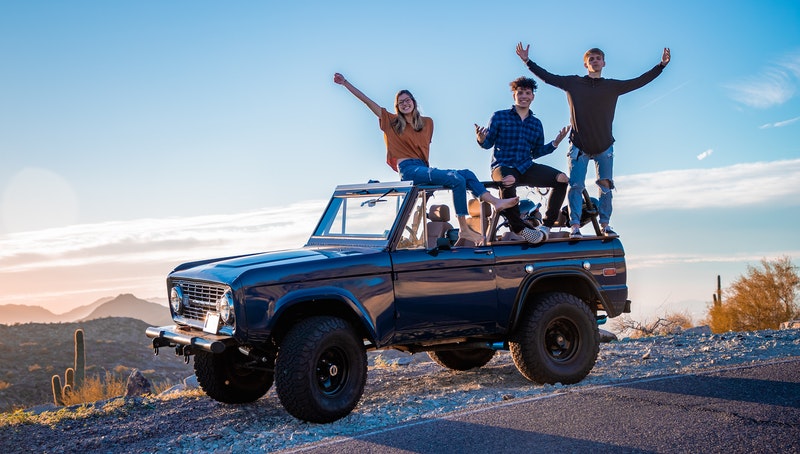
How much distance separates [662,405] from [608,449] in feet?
5.04

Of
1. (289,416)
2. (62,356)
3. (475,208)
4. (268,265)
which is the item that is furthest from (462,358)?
(62,356)

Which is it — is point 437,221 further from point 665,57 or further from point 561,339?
point 665,57

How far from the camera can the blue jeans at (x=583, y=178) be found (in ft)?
31.0

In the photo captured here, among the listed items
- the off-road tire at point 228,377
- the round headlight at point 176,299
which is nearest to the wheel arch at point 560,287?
the off-road tire at point 228,377

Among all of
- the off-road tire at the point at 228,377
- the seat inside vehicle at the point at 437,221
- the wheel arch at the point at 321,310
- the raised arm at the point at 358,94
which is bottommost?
the off-road tire at the point at 228,377

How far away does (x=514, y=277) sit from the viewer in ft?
27.8

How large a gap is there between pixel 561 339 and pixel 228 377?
370 centimetres

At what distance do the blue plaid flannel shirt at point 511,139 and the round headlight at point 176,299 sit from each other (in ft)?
12.8

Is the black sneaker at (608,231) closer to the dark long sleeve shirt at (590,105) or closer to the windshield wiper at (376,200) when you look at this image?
the dark long sleeve shirt at (590,105)

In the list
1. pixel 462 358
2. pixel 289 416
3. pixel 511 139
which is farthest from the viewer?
pixel 462 358

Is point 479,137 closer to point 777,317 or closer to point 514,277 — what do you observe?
point 514,277

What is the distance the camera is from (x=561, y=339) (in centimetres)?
884

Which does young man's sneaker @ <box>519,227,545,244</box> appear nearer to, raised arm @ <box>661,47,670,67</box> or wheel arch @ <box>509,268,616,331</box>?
wheel arch @ <box>509,268,616,331</box>

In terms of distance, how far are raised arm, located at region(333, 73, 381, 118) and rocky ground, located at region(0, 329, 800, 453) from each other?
3244mm
